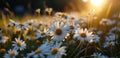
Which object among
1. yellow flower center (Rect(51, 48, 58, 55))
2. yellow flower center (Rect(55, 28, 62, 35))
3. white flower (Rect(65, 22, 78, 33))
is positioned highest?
white flower (Rect(65, 22, 78, 33))

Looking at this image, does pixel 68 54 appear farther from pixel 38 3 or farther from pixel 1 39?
pixel 38 3

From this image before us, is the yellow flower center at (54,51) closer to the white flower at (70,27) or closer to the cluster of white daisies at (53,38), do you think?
the cluster of white daisies at (53,38)

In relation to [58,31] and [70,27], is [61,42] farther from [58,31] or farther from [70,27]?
[70,27]

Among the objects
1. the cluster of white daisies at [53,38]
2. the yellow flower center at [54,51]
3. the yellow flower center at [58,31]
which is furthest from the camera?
the yellow flower center at [58,31]

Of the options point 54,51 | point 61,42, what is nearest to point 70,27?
point 61,42

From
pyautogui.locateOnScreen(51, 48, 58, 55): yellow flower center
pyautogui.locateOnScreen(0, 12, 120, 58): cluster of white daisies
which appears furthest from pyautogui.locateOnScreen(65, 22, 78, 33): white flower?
pyautogui.locateOnScreen(51, 48, 58, 55): yellow flower center

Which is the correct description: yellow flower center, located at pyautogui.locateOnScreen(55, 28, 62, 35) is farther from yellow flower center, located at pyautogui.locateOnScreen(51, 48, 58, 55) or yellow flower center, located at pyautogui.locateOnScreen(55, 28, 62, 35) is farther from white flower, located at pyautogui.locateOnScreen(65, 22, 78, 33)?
yellow flower center, located at pyautogui.locateOnScreen(51, 48, 58, 55)

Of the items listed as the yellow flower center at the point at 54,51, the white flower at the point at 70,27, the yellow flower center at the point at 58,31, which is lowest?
the yellow flower center at the point at 54,51

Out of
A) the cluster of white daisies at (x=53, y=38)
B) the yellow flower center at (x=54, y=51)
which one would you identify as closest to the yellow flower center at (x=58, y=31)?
the cluster of white daisies at (x=53, y=38)

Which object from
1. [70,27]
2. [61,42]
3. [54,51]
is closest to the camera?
[54,51]

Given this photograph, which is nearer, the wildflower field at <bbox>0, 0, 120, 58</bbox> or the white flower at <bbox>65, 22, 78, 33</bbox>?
the wildflower field at <bbox>0, 0, 120, 58</bbox>

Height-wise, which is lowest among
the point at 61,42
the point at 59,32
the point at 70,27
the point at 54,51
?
the point at 54,51
